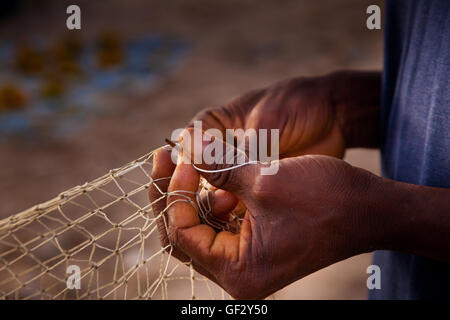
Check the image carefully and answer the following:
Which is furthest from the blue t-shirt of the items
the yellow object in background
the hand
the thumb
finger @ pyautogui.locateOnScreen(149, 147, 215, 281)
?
the yellow object in background

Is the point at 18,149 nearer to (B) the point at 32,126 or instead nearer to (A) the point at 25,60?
(B) the point at 32,126

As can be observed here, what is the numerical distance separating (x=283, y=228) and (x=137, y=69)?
4088mm

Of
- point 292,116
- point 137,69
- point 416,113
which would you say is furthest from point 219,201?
point 137,69

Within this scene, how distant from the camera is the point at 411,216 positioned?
0.72m

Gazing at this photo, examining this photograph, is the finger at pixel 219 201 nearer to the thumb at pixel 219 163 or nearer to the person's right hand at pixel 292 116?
the thumb at pixel 219 163

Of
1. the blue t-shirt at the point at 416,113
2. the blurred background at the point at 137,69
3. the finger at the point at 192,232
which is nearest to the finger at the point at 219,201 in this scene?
the finger at the point at 192,232

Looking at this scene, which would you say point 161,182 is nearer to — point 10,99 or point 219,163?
point 219,163

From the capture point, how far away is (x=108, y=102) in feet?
12.9

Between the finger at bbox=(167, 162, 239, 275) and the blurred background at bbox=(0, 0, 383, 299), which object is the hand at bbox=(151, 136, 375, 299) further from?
the blurred background at bbox=(0, 0, 383, 299)

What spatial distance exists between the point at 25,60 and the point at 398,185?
15.3 ft

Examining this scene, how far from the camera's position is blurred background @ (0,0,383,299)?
304 centimetres

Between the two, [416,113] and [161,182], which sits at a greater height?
[416,113]

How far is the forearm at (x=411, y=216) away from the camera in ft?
2.35
